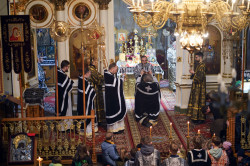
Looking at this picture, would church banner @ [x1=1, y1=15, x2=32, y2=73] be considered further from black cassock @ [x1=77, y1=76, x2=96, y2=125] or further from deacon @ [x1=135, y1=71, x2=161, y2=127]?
deacon @ [x1=135, y1=71, x2=161, y2=127]

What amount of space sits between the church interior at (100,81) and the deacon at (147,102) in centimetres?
5

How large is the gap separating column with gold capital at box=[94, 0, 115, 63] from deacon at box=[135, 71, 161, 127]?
141 cm

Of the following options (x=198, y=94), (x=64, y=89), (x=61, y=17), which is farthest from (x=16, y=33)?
(x=198, y=94)

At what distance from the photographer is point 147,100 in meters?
11.1

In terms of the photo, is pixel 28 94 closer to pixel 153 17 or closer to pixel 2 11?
pixel 2 11

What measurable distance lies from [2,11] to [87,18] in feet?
9.04

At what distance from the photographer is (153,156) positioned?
6230 mm

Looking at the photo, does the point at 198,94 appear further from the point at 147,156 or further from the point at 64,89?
the point at 147,156

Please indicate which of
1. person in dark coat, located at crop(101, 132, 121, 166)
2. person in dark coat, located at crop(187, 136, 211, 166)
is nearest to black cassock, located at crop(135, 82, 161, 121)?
person in dark coat, located at crop(101, 132, 121, 166)

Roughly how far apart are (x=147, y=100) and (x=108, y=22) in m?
2.65

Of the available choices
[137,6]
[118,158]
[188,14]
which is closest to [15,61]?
[118,158]

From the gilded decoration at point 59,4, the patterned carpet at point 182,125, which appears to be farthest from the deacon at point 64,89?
the patterned carpet at point 182,125

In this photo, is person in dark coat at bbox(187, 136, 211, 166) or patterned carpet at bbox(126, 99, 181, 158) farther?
patterned carpet at bbox(126, 99, 181, 158)

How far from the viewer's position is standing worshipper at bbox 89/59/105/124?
10.7 m
